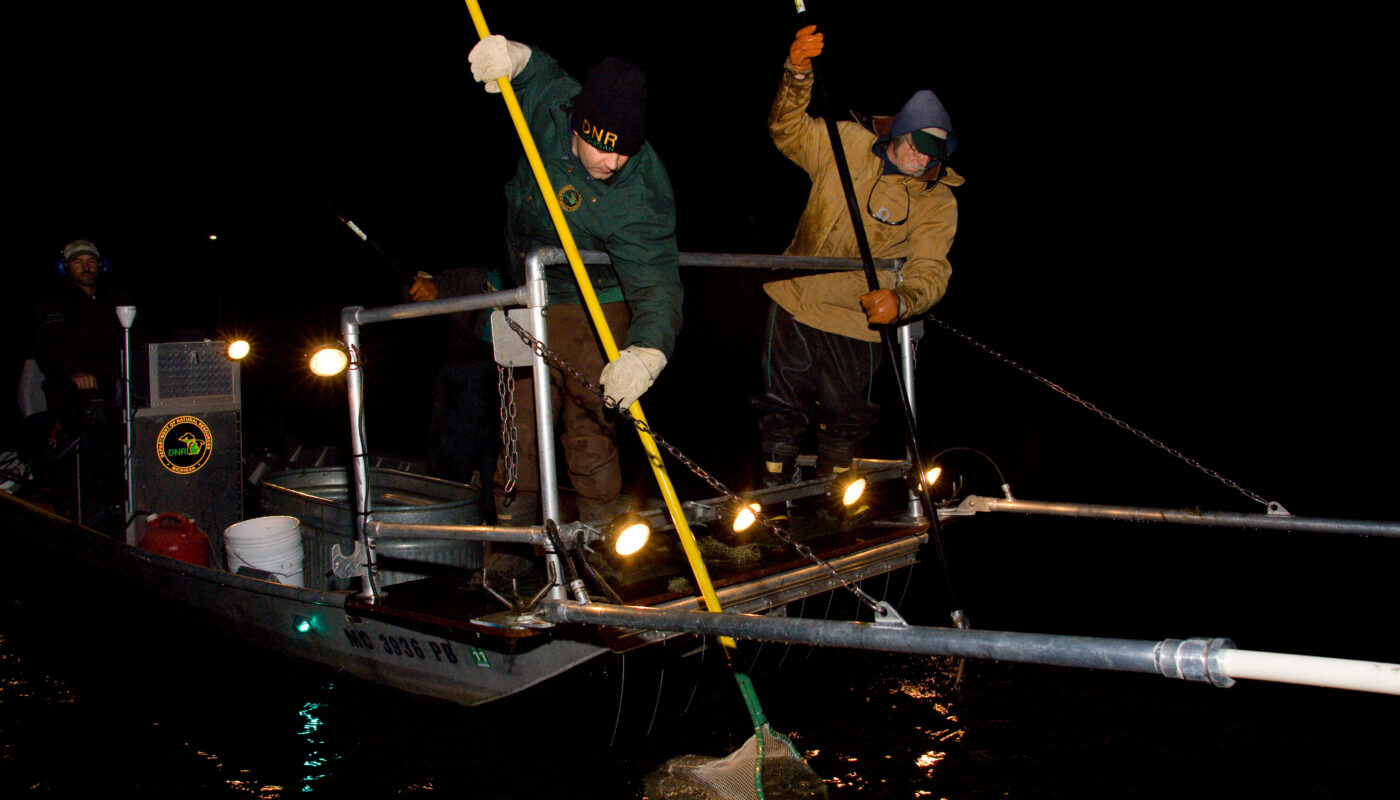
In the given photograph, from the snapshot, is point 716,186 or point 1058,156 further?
point 716,186

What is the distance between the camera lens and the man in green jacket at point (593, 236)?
2.86m

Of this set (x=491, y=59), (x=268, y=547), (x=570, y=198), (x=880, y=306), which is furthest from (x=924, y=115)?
(x=268, y=547)

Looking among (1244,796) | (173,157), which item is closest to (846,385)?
(1244,796)

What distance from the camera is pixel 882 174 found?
4.09 metres

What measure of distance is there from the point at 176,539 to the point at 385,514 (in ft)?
4.04

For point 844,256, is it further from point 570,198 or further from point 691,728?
point 691,728

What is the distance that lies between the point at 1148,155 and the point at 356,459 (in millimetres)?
21488

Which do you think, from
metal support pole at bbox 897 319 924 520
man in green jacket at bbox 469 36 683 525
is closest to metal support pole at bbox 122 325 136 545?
man in green jacket at bbox 469 36 683 525

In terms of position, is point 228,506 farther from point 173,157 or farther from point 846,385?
point 173,157

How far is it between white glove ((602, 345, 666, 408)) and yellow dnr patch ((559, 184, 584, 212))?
0.75 metres

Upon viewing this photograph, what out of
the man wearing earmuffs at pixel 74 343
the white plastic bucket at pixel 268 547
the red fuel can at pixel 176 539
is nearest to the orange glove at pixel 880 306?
the white plastic bucket at pixel 268 547

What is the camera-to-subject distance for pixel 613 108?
9.28 ft

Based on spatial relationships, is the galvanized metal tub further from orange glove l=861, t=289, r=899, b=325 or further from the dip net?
orange glove l=861, t=289, r=899, b=325

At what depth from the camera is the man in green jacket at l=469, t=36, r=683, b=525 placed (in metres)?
2.86
